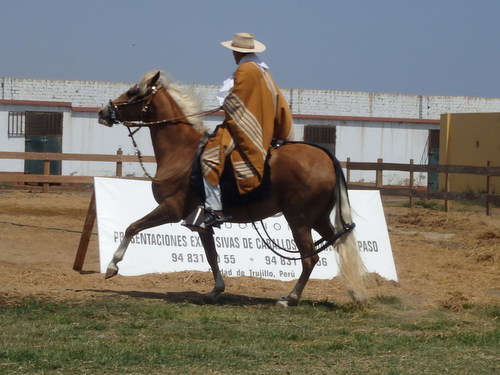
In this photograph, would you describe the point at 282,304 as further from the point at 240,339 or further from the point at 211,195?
the point at 240,339

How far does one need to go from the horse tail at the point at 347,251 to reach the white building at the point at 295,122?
66.2 feet

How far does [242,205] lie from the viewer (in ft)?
31.6

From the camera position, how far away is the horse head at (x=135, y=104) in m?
10.1

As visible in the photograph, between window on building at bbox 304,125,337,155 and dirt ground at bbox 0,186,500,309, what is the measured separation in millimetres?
16135

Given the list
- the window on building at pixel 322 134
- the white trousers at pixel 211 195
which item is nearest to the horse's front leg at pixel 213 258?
the white trousers at pixel 211 195

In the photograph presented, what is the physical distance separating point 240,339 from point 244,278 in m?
3.82

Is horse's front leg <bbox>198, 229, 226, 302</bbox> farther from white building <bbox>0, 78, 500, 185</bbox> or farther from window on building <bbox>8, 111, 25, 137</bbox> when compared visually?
window on building <bbox>8, 111, 25, 137</bbox>

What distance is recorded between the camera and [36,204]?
20.8 metres

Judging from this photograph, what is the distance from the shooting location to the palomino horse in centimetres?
950

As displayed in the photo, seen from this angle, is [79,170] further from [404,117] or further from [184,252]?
[184,252]

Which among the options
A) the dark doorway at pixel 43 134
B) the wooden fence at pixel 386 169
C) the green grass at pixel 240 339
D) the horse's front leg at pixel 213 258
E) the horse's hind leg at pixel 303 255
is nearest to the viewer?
the green grass at pixel 240 339

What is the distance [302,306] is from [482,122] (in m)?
22.9

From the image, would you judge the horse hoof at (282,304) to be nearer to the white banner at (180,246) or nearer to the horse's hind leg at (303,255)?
the horse's hind leg at (303,255)

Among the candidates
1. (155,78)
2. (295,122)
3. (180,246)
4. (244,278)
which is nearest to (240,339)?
(155,78)
